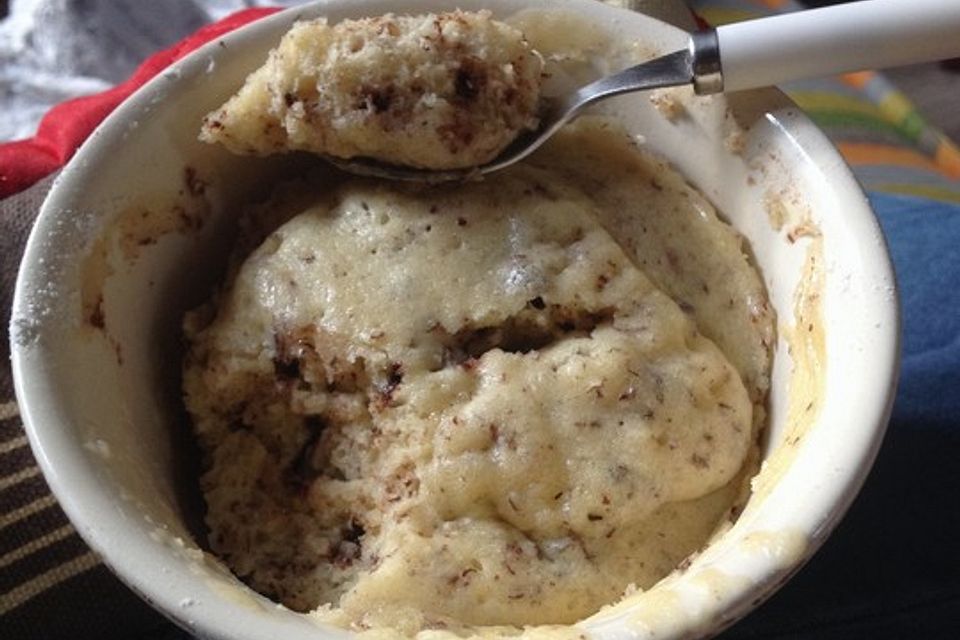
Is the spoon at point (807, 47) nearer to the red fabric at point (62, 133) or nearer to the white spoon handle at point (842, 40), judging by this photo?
the white spoon handle at point (842, 40)

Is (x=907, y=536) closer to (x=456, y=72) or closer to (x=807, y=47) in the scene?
(x=807, y=47)

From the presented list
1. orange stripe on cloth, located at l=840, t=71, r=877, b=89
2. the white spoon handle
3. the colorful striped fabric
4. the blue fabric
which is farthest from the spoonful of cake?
orange stripe on cloth, located at l=840, t=71, r=877, b=89

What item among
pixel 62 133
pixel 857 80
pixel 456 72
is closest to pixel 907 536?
pixel 456 72

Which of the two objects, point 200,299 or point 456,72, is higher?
point 456,72

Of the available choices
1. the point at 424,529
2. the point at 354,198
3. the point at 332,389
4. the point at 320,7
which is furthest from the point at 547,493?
the point at 320,7

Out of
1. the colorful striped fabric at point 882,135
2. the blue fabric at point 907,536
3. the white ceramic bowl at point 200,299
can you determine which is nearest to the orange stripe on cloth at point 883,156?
the colorful striped fabric at point 882,135

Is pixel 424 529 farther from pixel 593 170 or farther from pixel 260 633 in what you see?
pixel 593 170

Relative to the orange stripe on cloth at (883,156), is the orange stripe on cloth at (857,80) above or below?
above
